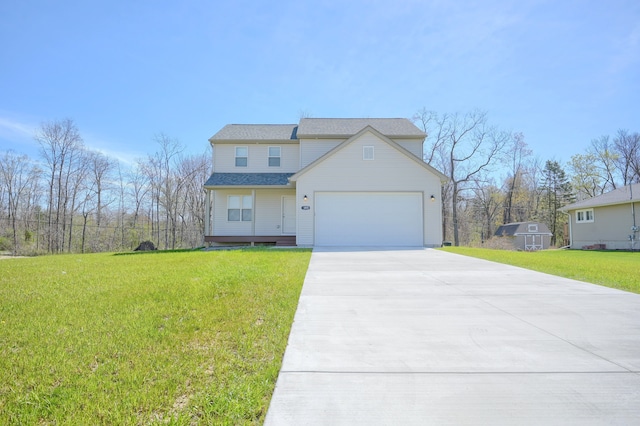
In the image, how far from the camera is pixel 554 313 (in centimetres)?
383

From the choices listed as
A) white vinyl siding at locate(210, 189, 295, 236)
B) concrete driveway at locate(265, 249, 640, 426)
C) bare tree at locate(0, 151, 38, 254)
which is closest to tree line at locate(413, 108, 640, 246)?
white vinyl siding at locate(210, 189, 295, 236)

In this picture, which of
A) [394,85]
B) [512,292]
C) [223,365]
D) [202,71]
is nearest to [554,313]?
[512,292]

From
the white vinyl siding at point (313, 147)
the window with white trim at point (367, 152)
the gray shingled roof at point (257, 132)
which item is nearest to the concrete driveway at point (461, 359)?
the window with white trim at point (367, 152)

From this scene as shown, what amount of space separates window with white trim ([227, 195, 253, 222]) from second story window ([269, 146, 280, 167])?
88.3 inches

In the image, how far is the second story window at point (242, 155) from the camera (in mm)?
16625

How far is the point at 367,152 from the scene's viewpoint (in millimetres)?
13734

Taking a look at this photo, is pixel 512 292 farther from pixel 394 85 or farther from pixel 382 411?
pixel 394 85

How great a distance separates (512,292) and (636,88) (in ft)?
47.2

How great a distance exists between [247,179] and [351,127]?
6.27 meters

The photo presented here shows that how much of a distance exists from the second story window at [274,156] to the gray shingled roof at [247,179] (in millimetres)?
672

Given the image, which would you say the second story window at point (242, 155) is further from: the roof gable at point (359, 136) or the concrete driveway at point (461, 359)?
the concrete driveway at point (461, 359)

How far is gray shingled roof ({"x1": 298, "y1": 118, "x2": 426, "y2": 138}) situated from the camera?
1625 centimetres

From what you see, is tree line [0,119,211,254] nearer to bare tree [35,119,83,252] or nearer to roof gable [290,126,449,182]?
bare tree [35,119,83,252]

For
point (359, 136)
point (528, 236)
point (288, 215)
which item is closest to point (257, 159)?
point (288, 215)
